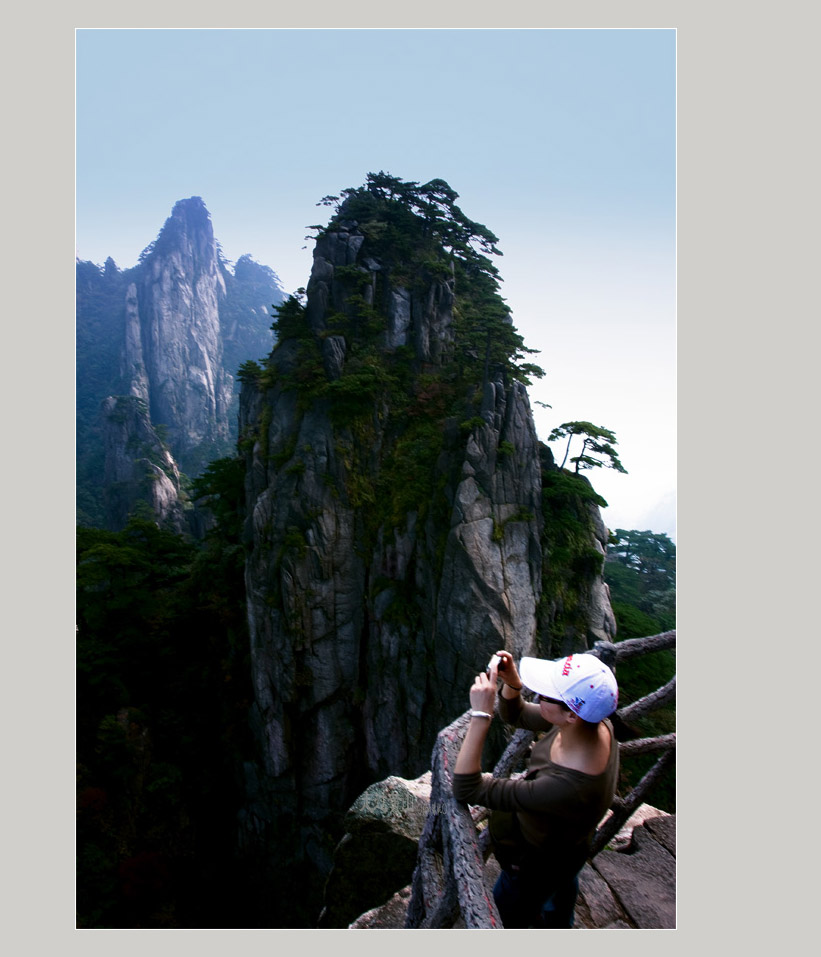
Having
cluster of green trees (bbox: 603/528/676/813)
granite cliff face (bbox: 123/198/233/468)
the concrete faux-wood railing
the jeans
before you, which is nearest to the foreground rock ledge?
the concrete faux-wood railing

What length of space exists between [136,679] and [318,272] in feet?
51.8

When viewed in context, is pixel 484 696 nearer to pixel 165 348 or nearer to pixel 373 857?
pixel 373 857

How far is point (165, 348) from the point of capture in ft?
180

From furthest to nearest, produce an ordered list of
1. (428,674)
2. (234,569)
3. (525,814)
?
(234,569)
(428,674)
(525,814)

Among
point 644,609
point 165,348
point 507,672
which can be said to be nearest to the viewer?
point 507,672

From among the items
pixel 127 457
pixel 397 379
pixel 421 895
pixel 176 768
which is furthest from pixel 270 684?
pixel 127 457

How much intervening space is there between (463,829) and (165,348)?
61062 mm

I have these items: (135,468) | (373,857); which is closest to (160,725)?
(373,857)

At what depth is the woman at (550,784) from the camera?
1962mm

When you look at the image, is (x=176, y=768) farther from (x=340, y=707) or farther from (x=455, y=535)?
(x=455, y=535)

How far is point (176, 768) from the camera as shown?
56.3 feet

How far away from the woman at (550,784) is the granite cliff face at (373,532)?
35.3 feet

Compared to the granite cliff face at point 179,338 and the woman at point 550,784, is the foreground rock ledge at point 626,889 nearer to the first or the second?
the woman at point 550,784

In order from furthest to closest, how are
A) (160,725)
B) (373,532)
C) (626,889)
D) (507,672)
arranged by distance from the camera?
(160,725) → (373,532) → (626,889) → (507,672)
